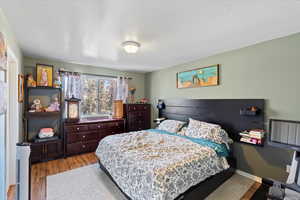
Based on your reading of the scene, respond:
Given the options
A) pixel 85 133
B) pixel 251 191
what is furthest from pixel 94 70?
pixel 251 191

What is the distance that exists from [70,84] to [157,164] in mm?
3245

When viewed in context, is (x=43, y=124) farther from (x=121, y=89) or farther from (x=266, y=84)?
(x=266, y=84)

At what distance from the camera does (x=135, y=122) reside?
4.46 meters

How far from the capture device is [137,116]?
4504 millimetres

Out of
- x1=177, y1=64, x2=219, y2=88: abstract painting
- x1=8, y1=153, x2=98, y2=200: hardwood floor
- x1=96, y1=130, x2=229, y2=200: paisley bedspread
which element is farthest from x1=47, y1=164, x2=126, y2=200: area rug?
x1=177, y1=64, x2=219, y2=88: abstract painting

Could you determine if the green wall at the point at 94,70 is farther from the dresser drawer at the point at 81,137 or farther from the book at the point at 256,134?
the book at the point at 256,134

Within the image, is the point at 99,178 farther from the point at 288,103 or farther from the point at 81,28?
the point at 288,103

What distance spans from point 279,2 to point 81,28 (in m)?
2.38

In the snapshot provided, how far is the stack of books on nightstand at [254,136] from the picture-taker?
7.57 feet

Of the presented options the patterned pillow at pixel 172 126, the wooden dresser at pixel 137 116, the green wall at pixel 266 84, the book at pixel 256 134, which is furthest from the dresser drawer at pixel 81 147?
the book at pixel 256 134

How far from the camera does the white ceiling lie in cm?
149

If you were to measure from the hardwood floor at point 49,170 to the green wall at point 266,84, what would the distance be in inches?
17.4

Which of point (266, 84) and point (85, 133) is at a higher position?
point (266, 84)

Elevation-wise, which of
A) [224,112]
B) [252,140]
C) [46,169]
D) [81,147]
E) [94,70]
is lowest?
[46,169]
